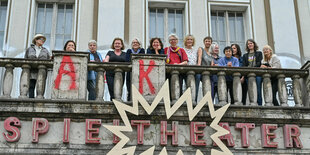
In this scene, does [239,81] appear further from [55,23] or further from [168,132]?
[55,23]

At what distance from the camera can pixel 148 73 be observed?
33.9 feet

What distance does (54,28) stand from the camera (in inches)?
559

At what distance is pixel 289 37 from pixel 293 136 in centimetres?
473

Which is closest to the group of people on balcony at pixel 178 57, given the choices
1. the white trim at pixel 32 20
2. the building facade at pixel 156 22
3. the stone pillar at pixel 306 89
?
the stone pillar at pixel 306 89

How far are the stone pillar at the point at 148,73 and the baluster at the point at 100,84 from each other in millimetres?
597

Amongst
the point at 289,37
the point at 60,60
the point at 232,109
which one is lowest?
the point at 232,109

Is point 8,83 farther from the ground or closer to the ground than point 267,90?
farther from the ground

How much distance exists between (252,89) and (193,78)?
47.5 inches

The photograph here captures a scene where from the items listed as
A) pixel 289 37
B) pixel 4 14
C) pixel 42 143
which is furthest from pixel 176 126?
pixel 4 14

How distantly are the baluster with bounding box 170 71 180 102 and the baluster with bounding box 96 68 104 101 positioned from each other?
1366 mm

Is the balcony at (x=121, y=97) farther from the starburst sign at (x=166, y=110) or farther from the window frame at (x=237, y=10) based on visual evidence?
the window frame at (x=237, y=10)

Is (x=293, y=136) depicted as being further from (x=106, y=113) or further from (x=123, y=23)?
(x=123, y=23)

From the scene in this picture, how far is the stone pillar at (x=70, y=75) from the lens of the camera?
33.0 feet

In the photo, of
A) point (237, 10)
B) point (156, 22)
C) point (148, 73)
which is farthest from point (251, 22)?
point (148, 73)
